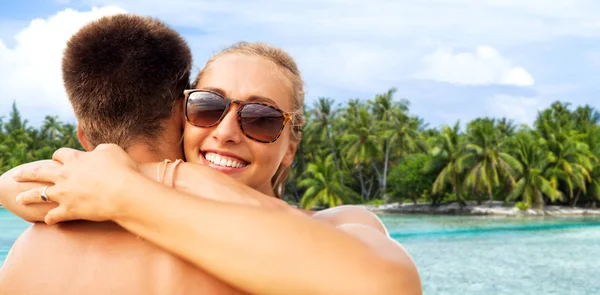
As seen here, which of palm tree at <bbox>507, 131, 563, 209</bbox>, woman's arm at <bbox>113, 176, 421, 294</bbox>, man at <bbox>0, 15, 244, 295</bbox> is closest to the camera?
woman's arm at <bbox>113, 176, 421, 294</bbox>

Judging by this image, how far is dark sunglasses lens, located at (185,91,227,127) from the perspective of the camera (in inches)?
63.2

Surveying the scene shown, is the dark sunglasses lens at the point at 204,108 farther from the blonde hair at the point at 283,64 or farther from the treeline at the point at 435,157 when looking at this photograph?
the treeline at the point at 435,157

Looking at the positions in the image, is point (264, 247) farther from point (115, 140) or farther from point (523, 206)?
point (523, 206)

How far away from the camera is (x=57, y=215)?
1.21 meters

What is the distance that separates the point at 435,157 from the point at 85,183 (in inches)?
1586

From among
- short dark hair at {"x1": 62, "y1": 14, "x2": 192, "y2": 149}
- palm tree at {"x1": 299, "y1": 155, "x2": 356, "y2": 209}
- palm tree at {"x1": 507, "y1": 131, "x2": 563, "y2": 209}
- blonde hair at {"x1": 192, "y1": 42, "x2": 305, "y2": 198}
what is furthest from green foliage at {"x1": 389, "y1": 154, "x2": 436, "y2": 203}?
short dark hair at {"x1": 62, "y1": 14, "x2": 192, "y2": 149}

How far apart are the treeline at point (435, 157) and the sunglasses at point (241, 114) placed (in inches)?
1408

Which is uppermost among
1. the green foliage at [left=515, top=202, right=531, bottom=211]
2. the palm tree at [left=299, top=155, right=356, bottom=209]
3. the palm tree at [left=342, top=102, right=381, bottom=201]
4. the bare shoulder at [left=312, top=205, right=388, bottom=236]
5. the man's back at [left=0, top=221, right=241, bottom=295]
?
the palm tree at [left=342, top=102, right=381, bottom=201]

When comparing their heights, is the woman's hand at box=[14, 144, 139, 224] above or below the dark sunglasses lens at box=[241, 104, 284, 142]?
below

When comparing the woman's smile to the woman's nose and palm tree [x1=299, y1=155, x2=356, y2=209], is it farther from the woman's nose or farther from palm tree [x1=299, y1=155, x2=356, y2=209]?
palm tree [x1=299, y1=155, x2=356, y2=209]

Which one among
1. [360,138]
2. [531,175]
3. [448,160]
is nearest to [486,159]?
[531,175]

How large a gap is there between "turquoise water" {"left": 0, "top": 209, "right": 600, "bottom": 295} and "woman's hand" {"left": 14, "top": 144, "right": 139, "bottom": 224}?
14.9 metres

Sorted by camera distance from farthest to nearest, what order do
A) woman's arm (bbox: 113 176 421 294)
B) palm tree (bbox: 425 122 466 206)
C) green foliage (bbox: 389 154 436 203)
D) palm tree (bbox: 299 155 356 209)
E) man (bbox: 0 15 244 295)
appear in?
green foliage (bbox: 389 154 436 203) → palm tree (bbox: 425 122 466 206) → palm tree (bbox: 299 155 356 209) → man (bbox: 0 15 244 295) → woman's arm (bbox: 113 176 421 294)

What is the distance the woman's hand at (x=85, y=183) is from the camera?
Result: 45.9 inches
